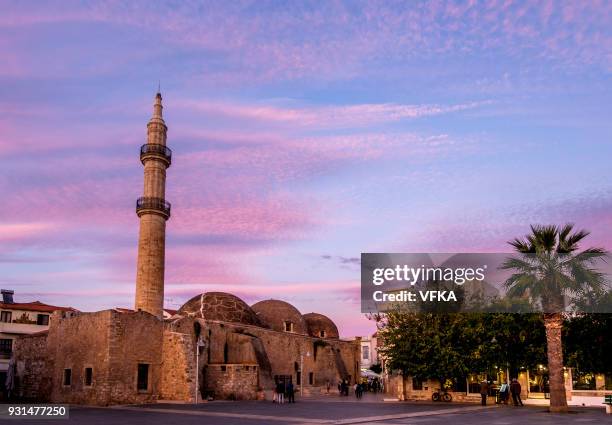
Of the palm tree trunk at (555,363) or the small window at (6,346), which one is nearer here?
the palm tree trunk at (555,363)

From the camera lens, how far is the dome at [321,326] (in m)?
58.9

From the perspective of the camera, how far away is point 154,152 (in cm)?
4038

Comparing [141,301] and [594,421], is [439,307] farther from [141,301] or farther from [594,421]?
[141,301]

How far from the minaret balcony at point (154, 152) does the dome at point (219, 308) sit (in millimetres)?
10403

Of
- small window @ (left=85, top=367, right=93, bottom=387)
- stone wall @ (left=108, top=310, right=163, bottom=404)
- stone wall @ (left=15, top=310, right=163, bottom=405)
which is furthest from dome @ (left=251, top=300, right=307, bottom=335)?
small window @ (left=85, top=367, right=93, bottom=387)

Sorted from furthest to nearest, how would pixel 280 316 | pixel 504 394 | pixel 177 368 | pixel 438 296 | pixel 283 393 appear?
pixel 280 316 → pixel 438 296 → pixel 283 393 → pixel 177 368 → pixel 504 394

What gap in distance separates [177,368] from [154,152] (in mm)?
16743

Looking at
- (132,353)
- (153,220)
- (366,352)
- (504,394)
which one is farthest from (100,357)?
(366,352)

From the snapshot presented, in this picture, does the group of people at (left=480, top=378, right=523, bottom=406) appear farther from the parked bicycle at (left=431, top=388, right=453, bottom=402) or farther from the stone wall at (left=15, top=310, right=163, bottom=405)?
the stone wall at (left=15, top=310, right=163, bottom=405)

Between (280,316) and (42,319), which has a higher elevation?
(280,316)

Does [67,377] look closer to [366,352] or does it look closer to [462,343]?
[462,343]

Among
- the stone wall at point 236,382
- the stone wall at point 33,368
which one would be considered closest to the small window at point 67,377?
the stone wall at point 33,368

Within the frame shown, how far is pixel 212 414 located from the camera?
21.4m

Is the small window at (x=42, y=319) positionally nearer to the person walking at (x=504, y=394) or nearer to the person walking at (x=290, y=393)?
the person walking at (x=290, y=393)
